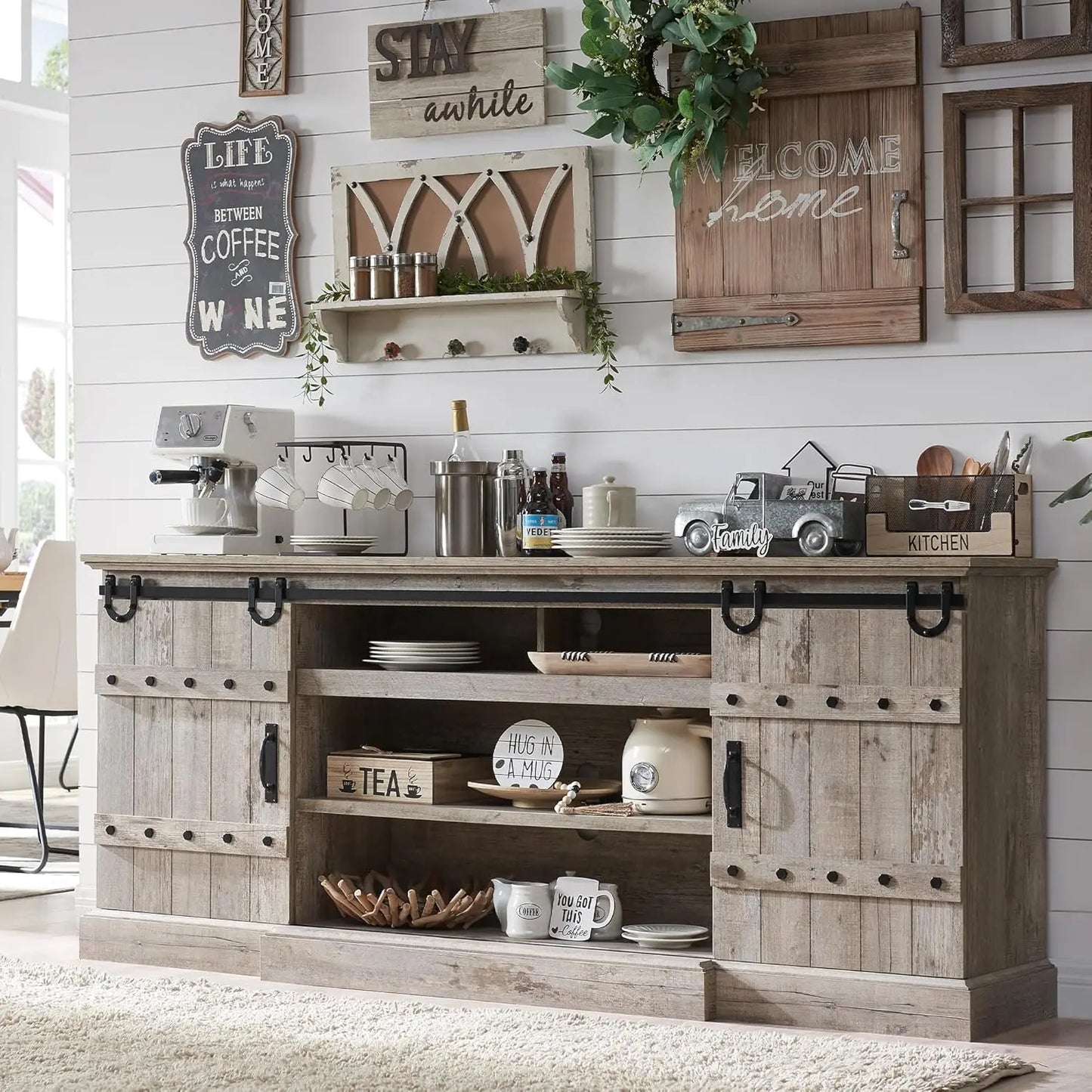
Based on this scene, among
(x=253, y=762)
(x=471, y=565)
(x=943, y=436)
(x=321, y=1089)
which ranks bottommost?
(x=321, y=1089)

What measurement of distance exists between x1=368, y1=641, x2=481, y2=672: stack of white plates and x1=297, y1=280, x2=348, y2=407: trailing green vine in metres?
0.76

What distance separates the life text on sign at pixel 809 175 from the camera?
3.57m

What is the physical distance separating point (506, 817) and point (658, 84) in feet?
5.34

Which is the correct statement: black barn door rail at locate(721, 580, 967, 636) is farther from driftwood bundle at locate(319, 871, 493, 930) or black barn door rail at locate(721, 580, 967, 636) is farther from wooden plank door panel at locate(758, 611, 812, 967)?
driftwood bundle at locate(319, 871, 493, 930)

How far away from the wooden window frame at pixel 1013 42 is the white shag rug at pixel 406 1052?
1972 mm

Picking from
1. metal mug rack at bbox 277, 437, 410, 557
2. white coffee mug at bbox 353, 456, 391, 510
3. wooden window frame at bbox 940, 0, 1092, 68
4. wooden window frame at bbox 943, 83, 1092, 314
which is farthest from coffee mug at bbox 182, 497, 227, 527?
wooden window frame at bbox 940, 0, 1092, 68

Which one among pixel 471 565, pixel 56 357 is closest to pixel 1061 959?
pixel 471 565

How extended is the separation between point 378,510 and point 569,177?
2.96 ft

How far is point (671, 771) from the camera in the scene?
135 inches

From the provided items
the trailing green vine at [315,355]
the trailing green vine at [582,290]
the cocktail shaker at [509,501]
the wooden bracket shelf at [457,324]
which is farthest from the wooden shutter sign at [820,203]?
the trailing green vine at [315,355]

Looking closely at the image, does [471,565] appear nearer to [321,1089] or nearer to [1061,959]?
[321,1089]

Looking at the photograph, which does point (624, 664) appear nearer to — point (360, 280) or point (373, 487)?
point (373, 487)

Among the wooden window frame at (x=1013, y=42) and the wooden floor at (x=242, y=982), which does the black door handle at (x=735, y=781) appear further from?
the wooden window frame at (x=1013, y=42)

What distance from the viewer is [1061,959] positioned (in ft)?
11.3
